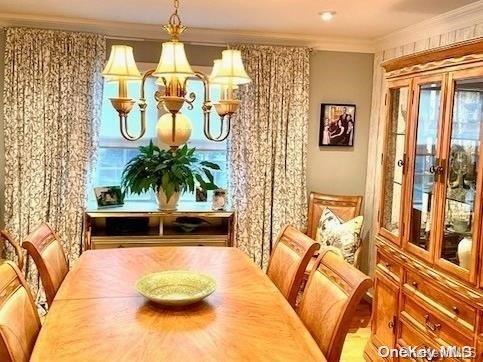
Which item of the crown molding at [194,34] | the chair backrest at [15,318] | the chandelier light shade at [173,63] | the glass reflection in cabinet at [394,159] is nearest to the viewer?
the chair backrest at [15,318]

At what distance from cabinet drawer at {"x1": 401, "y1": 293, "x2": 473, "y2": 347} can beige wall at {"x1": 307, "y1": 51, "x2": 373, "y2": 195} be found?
1857 mm

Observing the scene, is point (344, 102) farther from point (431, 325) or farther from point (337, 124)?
point (431, 325)

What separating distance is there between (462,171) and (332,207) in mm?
1964

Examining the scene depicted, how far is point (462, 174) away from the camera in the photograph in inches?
91.3

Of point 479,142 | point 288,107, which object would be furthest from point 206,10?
point 479,142

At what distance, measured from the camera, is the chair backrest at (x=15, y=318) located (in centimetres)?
149

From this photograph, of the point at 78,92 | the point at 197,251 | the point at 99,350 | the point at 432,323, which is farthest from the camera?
the point at 78,92

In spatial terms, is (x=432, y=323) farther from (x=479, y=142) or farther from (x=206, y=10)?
(x=206, y=10)

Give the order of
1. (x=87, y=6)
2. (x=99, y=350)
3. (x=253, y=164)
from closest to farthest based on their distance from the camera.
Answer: (x=99, y=350), (x=87, y=6), (x=253, y=164)

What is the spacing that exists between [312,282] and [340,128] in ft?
8.22

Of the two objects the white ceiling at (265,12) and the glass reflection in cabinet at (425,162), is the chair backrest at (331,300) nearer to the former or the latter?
the glass reflection in cabinet at (425,162)

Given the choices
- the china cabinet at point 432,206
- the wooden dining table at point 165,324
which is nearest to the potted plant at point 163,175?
the wooden dining table at point 165,324

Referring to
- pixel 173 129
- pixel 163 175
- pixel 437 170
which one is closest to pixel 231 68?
pixel 173 129

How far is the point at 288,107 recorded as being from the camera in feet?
13.7
